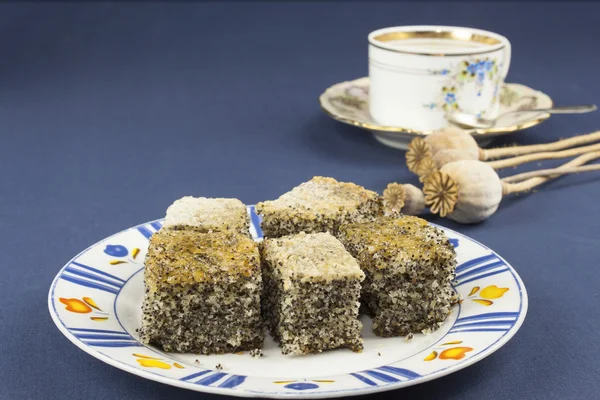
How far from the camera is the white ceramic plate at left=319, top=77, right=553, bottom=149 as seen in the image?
2.23m

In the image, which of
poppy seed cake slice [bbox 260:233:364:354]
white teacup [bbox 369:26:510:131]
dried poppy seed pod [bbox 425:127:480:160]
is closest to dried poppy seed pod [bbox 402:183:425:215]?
dried poppy seed pod [bbox 425:127:480:160]

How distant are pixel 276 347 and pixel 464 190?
0.70 metres

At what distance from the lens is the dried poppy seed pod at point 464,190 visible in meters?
1.85

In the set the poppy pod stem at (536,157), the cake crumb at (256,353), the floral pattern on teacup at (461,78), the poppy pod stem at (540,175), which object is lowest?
the cake crumb at (256,353)

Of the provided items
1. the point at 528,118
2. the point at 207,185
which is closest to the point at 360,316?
the point at 207,185

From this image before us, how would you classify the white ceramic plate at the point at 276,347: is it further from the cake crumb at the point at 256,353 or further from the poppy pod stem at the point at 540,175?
the poppy pod stem at the point at 540,175

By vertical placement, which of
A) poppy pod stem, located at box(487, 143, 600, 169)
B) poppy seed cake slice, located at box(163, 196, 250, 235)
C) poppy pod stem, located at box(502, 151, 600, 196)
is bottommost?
poppy pod stem, located at box(502, 151, 600, 196)

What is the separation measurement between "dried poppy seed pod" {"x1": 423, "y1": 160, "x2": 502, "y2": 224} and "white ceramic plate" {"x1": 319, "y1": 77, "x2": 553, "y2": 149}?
0.31 m

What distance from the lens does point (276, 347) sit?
136 cm

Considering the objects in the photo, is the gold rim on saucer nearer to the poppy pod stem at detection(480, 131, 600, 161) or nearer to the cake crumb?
the poppy pod stem at detection(480, 131, 600, 161)

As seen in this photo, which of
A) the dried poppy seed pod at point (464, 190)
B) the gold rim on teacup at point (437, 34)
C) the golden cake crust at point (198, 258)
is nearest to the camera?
the golden cake crust at point (198, 258)

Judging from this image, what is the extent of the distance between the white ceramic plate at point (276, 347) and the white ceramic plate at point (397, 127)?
691 mm

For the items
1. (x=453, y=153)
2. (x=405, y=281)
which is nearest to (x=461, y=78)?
(x=453, y=153)

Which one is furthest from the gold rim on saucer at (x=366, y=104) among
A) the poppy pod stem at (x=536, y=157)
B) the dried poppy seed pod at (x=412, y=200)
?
A: the dried poppy seed pod at (x=412, y=200)
